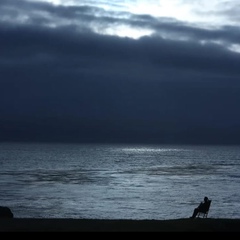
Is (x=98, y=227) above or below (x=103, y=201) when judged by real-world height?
above

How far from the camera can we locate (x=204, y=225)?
23.5 feet

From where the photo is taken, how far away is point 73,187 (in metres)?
62.7

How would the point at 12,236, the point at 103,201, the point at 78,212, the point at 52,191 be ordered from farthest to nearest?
the point at 52,191, the point at 103,201, the point at 78,212, the point at 12,236

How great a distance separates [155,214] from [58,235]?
3364 cm

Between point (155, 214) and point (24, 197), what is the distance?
15612 mm

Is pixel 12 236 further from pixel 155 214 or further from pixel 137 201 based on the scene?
pixel 137 201

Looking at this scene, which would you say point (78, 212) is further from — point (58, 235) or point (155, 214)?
point (58, 235)

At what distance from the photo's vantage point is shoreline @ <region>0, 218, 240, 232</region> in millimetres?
6578

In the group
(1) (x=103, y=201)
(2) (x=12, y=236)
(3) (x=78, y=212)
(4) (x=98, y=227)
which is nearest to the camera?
(2) (x=12, y=236)

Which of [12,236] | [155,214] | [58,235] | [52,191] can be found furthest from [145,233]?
[52,191]

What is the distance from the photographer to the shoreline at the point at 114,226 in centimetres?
658

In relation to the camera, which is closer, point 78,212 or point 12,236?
point 12,236

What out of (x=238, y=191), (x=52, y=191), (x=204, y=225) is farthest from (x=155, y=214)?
(x=204, y=225)

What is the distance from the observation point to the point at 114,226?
695 centimetres
